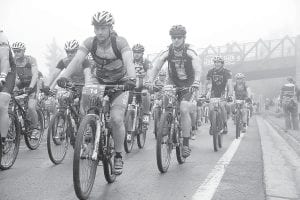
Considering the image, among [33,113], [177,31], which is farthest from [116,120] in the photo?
[33,113]

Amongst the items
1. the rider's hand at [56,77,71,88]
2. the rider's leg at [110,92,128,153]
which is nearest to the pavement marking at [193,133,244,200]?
the rider's leg at [110,92,128,153]

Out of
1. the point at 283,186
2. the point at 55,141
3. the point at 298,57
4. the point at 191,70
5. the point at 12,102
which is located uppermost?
the point at 298,57

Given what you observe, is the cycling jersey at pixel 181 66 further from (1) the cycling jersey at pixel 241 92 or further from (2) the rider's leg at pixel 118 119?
(1) the cycling jersey at pixel 241 92

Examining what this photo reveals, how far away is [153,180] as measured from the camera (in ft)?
19.0

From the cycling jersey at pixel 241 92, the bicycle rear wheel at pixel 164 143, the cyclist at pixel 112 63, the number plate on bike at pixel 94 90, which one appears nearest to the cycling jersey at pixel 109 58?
the cyclist at pixel 112 63

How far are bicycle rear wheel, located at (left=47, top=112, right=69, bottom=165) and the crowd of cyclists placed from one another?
4cm

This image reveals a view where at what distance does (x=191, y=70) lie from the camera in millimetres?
7840

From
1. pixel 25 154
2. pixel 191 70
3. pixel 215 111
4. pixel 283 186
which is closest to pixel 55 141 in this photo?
pixel 25 154

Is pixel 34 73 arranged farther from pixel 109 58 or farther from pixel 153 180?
pixel 153 180

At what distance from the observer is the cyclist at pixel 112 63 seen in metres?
5.33

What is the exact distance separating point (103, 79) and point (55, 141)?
1738 mm

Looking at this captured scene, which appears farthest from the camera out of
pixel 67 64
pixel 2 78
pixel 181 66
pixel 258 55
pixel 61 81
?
pixel 258 55

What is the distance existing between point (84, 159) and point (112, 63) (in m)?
1.61

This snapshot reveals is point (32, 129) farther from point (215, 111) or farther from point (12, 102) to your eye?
point (215, 111)
